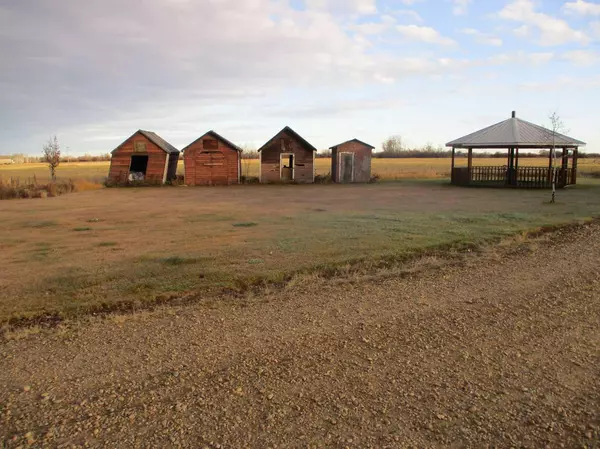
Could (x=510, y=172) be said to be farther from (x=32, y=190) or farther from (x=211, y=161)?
(x=32, y=190)

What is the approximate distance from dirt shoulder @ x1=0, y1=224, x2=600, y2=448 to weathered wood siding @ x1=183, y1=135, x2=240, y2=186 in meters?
29.1

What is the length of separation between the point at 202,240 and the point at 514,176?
24736 mm

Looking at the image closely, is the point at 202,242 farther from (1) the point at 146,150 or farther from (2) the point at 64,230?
(1) the point at 146,150

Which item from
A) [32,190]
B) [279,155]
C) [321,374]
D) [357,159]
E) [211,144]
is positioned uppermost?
[211,144]

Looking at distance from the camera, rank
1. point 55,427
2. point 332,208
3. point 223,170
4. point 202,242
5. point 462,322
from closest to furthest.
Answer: point 55,427
point 462,322
point 202,242
point 332,208
point 223,170

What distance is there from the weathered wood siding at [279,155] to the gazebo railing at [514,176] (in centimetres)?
1035

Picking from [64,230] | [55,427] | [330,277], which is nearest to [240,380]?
[55,427]

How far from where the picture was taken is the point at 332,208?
18234 mm

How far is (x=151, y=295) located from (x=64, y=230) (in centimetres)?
772

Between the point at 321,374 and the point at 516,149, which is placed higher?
the point at 516,149

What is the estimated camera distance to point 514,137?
29.7m

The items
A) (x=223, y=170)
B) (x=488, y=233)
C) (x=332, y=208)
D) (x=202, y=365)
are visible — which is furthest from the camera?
(x=223, y=170)

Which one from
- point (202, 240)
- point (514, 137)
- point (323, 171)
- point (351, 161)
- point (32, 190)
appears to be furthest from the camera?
point (323, 171)

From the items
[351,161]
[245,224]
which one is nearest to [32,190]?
[245,224]
